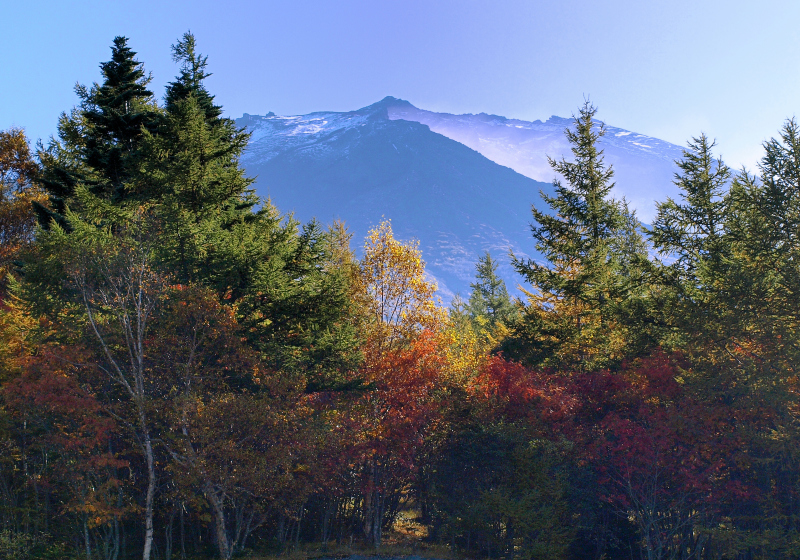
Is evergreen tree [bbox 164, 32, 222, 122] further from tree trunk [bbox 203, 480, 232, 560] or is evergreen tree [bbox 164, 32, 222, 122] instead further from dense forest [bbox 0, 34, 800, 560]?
tree trunk [bbox 203, 480, 232, 560]

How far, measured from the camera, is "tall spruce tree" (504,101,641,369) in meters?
23.8

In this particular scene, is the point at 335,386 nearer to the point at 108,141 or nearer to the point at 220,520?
the point at 220,520

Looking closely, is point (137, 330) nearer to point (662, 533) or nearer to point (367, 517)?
point (367, 517)

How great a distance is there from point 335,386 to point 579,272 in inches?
491

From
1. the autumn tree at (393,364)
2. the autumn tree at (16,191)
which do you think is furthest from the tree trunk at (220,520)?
the autumn tree at (16,191)

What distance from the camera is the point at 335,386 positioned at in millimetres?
20000

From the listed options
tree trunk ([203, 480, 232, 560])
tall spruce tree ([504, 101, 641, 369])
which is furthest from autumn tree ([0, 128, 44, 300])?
tall spruce tree ([504, 101, 641, 369])

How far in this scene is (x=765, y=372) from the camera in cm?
1764

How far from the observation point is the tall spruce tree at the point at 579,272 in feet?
78.2

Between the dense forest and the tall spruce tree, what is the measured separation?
21cm

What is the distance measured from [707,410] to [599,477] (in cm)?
437

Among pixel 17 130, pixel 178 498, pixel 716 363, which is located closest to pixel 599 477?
pixel 716 363

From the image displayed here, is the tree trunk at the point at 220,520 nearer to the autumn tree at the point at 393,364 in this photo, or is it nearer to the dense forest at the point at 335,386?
the dense forest at the point at 335,386

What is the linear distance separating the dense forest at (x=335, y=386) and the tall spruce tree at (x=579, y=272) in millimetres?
209
